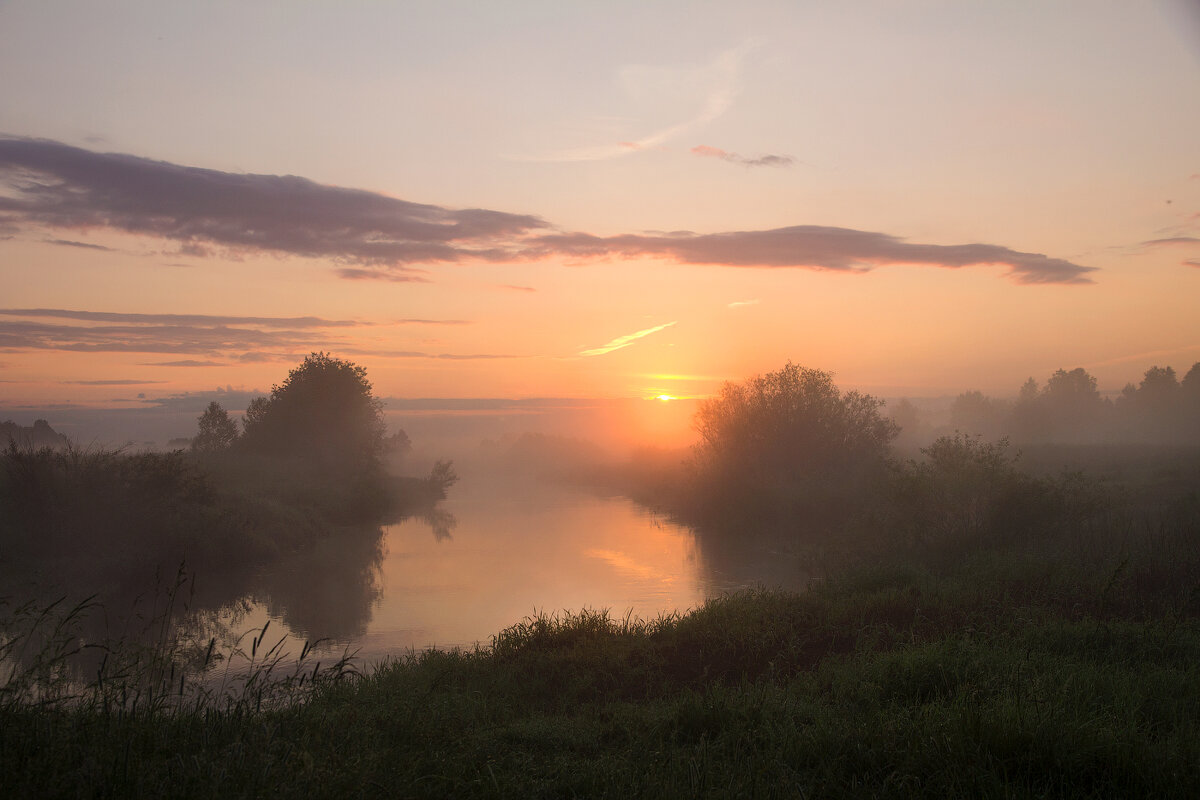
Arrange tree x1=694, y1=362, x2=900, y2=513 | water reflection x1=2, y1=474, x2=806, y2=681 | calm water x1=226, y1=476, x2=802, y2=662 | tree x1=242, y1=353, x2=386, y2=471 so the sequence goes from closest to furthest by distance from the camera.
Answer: water reflection x1=2, y1=474, x2=806, y2=681 → calm water x1=226, y1=476, x2=802, y2=662 → tree x1=694, y1=362, x2=900, y2=513 → tree x1=242, y1=353, x2=386, y2=471

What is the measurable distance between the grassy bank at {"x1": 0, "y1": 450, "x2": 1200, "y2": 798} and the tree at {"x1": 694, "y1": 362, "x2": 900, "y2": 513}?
17454mm

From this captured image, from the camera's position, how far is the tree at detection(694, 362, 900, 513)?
1246 inches

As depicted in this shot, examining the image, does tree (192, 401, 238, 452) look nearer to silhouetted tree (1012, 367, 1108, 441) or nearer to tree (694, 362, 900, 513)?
tree (694, 362, 900, 513)

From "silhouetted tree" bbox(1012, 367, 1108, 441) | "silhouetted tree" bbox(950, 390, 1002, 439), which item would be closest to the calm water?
"silhouetted tree" bbox(1012, 367, 1108, 441)

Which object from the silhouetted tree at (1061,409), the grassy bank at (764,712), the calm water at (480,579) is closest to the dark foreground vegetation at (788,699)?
the grassy bank at (764,712)

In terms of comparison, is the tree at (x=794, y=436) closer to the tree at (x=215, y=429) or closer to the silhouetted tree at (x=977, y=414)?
the tree at (x=215, y=429)

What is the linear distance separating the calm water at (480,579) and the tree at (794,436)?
4854 millimetres

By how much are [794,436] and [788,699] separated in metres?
26.6

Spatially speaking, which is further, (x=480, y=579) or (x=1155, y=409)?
(x=1155, y=409)

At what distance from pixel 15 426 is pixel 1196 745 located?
3295cm

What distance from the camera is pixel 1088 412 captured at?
283 ft

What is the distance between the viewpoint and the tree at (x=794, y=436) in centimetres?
3166

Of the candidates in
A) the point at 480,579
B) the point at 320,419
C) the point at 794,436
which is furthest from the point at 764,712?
the point at 320,419

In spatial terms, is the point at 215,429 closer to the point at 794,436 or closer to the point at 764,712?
the point at 794,436
